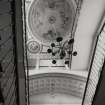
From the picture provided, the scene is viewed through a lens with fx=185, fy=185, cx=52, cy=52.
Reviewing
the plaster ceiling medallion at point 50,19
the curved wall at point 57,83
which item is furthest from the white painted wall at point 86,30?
the curved wall at point 57,83

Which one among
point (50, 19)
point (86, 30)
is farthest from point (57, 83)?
point (50, 19)

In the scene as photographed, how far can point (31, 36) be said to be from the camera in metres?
10.1

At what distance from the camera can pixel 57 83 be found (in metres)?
10.5

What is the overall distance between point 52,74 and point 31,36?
7.80 ft

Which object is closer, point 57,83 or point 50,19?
point 50,19

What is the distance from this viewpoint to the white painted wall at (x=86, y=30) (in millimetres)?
8655

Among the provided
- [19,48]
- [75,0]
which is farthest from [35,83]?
[19,48]

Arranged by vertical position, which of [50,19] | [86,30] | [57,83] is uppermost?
[50,19]

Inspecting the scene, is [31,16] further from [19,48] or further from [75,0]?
[19,48]

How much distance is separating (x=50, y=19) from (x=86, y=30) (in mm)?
1938

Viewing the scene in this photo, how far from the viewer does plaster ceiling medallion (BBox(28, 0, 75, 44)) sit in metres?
9.17

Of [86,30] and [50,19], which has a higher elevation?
[50,19]

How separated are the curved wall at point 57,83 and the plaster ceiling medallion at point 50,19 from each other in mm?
1991

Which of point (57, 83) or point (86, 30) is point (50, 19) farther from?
point (57, 83)
